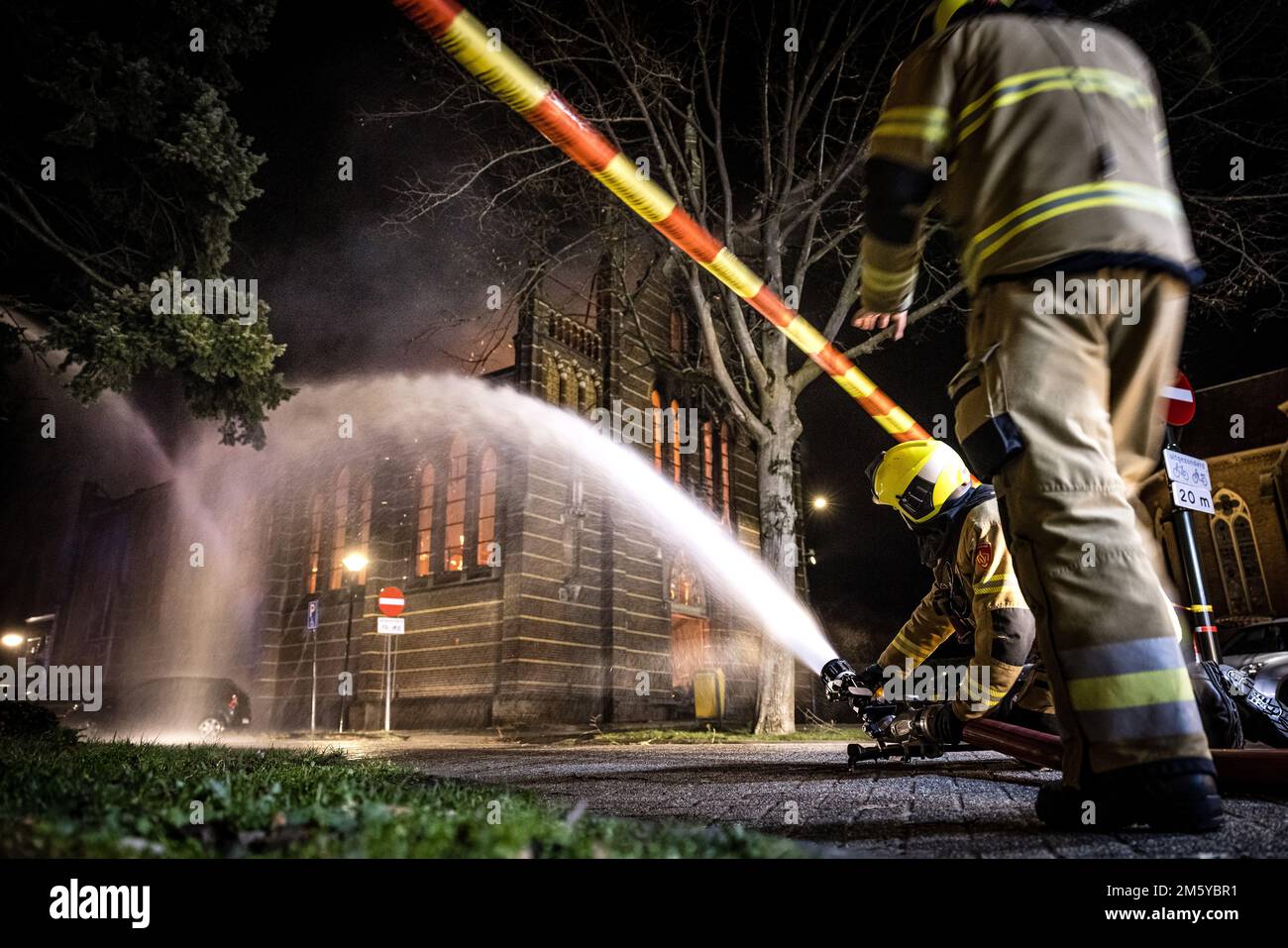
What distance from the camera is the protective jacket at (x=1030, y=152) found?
206 centimetres

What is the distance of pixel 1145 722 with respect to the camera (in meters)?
1.75

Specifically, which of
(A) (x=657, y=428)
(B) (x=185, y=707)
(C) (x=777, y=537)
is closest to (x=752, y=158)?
(C) (x=777, y=537)

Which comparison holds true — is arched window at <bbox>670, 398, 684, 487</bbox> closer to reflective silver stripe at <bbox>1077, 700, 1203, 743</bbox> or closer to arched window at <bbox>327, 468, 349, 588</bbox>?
arched window at <bbox>327, 468, 349, 588</bbox>

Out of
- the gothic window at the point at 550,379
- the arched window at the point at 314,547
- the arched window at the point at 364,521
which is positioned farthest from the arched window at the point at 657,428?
the arched window at the point at 314,547

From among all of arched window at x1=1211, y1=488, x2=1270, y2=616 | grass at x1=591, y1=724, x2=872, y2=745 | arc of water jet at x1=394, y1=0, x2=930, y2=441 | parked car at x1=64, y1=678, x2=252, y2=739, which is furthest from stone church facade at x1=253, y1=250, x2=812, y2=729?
arched window at x1=1211, y1=488, x2=1270, y2=616

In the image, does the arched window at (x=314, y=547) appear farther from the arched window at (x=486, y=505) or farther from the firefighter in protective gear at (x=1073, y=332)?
the firefighter in protective gear at (x=1073, y=332)

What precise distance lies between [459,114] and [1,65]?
6318 millimetres

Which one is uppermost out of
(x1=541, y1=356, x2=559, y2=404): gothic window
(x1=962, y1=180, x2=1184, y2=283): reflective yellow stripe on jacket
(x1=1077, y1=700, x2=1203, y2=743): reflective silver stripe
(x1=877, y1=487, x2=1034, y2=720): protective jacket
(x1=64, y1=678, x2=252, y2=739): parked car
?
(x1=541, y1=356, x2=559, y2=404): gothic window

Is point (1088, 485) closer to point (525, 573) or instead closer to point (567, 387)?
point (525, 573)

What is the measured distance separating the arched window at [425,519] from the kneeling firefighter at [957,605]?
18.6 m

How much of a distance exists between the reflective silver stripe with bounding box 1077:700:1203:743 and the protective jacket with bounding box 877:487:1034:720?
141 centimetres

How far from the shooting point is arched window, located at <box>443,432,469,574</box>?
21.1 meters
